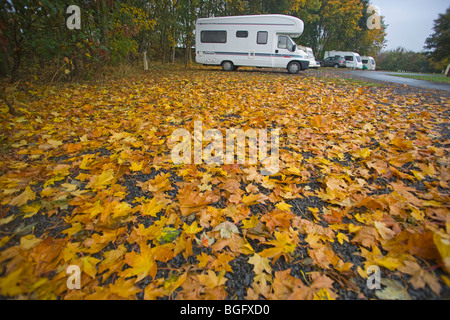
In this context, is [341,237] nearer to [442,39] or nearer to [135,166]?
[135,166]

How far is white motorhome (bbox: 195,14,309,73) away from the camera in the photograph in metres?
11.0

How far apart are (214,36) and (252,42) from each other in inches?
89.6

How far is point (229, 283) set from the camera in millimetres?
1149

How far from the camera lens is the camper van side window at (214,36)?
38.1 ft

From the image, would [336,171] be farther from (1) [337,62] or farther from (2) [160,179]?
(1) [337,62]

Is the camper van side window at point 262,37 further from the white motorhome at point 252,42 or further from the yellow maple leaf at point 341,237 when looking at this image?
the yellow maple leaf at point 341,237

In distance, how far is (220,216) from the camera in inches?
61.2

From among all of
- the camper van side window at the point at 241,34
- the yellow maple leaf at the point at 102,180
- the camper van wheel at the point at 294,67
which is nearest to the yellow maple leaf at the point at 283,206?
the yellow maple leaf at the point at 102,180

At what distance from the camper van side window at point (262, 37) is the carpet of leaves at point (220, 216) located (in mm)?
Answer: 10168

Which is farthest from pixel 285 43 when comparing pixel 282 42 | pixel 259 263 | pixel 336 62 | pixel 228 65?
pixel 336 62
